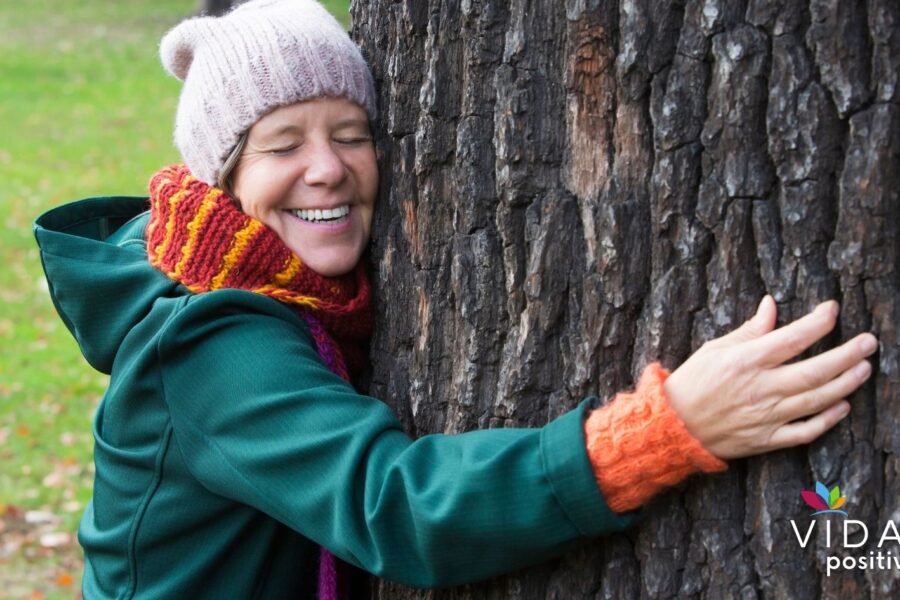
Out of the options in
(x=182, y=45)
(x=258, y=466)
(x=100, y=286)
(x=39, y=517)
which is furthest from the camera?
(x=39, y=517)

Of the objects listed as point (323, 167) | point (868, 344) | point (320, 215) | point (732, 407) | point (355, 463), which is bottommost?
point (355, 463)

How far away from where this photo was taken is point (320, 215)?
2.56 metres

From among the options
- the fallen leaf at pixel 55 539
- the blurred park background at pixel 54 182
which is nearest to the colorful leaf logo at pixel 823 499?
the blurred park background at pixel 54 182

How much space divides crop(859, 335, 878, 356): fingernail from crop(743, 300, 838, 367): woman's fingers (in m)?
0.06

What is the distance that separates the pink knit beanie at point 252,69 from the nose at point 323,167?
0.38 ft

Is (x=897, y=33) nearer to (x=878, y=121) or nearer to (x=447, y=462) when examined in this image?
(x=878, y=121)

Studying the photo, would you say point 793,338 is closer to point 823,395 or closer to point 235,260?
point 823,395

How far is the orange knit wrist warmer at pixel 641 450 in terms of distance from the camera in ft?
6.42

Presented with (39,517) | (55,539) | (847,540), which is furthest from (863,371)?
(39,517)

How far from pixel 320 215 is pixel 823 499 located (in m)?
1.22

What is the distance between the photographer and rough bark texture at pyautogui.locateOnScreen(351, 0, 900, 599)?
1937mm

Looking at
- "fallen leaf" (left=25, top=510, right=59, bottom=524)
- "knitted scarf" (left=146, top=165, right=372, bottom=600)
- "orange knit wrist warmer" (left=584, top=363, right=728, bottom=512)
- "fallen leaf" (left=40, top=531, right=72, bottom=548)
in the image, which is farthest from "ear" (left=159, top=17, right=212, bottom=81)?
"fallen leaf" (left=25, top=510, right=59, bottom=524)

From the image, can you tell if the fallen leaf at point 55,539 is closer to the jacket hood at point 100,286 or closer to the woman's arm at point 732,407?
the jacket hood at point 100,286

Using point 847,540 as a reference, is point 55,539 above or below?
below
